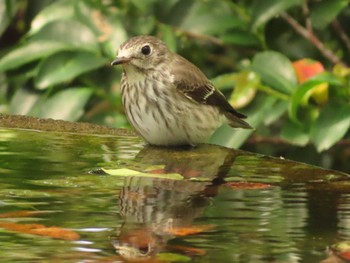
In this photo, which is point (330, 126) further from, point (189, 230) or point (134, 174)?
point (189, 230)

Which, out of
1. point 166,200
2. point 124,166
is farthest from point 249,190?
point 124,166

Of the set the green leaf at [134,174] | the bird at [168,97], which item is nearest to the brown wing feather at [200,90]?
the bird at [168,97]

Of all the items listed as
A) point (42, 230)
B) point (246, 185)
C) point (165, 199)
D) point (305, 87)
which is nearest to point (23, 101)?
point (305, 87)

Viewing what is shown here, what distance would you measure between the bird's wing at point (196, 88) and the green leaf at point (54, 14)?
2.74 ft

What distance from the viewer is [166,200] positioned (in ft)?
8.65

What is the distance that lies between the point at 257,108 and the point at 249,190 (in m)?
2.04

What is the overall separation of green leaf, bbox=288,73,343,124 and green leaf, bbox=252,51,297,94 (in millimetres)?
159

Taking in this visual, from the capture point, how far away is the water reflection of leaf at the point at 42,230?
7.18 ft

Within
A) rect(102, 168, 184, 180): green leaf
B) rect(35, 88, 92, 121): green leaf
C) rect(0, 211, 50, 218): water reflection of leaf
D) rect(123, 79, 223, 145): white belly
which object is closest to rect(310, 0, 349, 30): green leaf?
rect(123, 79, 223, 145): white belly

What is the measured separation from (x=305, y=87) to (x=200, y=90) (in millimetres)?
511

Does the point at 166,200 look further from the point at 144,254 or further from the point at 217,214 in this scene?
the point at 144,254

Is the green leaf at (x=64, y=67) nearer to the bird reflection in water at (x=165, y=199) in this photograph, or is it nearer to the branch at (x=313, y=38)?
the branch at (x=313, y=38)

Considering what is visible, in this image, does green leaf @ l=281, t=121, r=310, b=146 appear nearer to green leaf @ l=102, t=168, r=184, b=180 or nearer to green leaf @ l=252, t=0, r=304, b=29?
green leaf @ l=252, t=0, r=304, b=29

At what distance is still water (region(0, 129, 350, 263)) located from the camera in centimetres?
210
